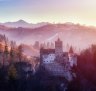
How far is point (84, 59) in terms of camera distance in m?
18.5

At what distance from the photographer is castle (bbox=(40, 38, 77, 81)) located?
17.7m

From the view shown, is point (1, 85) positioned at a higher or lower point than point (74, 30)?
lower

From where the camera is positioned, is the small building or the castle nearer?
the castle

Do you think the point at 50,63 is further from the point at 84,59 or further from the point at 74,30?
the point at 74,30

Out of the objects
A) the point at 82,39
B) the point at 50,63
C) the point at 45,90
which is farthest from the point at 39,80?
the point at 82,39

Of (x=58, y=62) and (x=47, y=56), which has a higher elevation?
(x=47, y=56)

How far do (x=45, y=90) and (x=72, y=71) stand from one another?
2219 mm

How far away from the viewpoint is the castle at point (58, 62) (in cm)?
1768

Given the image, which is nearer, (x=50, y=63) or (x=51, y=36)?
(x=50, y=63)

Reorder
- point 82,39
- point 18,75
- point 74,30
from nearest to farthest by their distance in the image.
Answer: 1. point 18,75
2. point 82,39
3. point 74,30

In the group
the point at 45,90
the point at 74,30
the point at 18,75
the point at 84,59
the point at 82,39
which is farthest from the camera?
the point at 74,30

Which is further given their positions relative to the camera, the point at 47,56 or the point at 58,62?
the point at 47,56

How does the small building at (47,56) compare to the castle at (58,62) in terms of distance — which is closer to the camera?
the castle at (58,62)

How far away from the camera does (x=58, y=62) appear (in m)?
19.0
